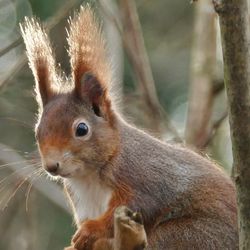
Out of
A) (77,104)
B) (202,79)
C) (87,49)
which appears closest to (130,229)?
(77,104)

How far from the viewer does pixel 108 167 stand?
3.82m

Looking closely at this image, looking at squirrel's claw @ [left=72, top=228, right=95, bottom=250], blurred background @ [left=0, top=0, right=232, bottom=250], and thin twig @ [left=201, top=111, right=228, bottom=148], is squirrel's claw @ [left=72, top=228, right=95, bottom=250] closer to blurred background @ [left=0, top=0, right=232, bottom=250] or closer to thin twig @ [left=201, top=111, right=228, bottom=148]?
blurred background @ [left=0, top=0, right=232, bottom=250]

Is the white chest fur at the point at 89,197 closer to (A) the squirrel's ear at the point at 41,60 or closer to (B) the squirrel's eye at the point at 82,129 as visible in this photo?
(B) the squirrel's eye at the point at 82,129

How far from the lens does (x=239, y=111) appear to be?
270cm

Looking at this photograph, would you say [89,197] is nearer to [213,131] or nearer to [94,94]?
[94,94]

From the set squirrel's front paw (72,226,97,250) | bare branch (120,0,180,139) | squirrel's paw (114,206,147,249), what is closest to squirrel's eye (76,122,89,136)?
squirrel's front paw (72,226,97,250)

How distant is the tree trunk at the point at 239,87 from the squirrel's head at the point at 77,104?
1.01 meters

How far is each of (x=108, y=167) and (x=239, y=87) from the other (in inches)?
50.5

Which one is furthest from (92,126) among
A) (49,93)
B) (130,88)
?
(130,88)

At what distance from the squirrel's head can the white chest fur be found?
85 millimetres

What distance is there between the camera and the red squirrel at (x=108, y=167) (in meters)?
3.70

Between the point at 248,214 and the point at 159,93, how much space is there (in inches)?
174

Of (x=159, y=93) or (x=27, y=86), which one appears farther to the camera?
(x=159, y=93)

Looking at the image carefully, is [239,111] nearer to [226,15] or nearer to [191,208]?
[226,15]
